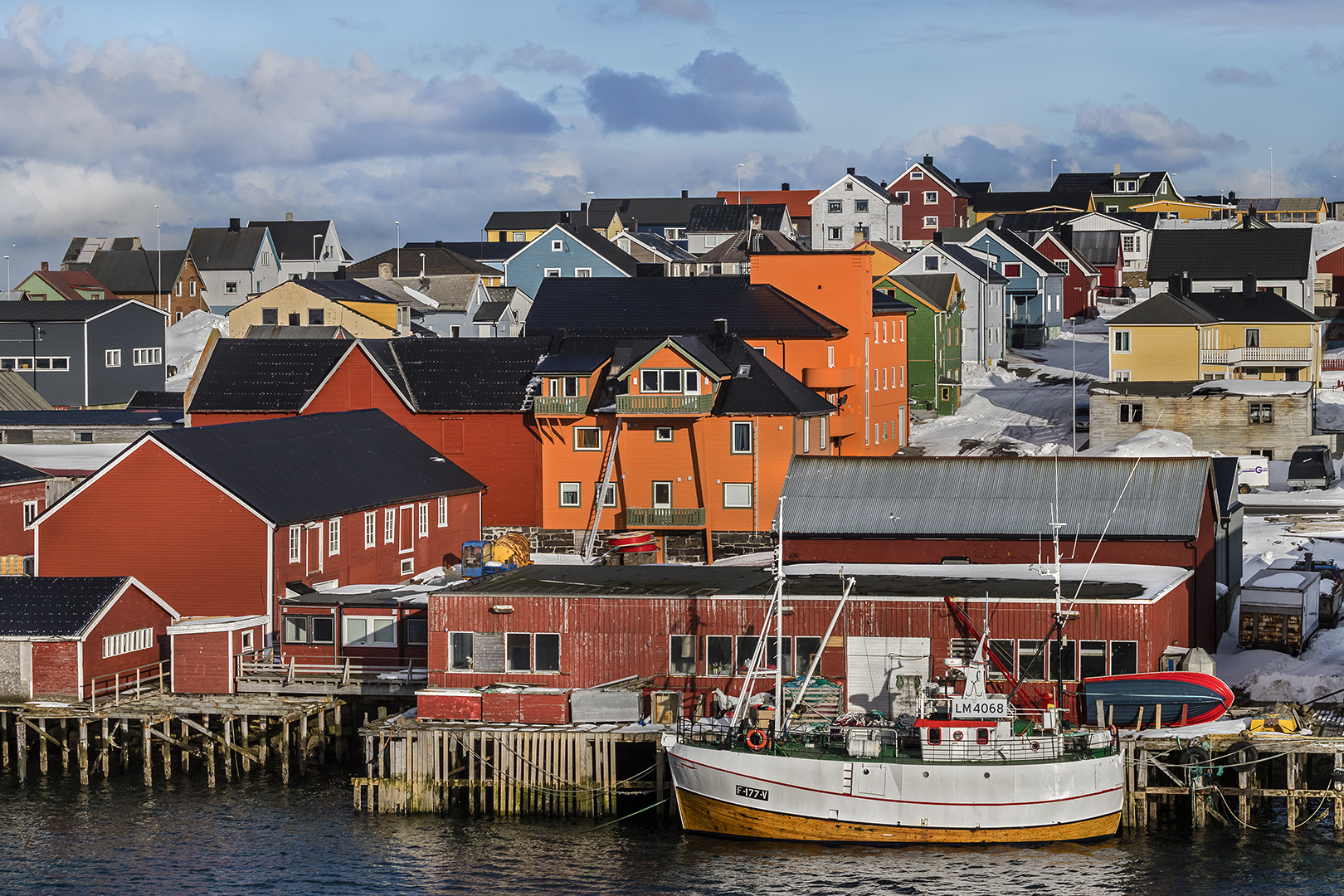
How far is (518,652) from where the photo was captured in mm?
44188

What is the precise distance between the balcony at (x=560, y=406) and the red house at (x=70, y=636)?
21.8 meters

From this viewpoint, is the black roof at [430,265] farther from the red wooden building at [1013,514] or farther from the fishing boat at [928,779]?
the fishing boat at [928,779]

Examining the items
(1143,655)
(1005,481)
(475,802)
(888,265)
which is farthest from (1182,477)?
(888,265)

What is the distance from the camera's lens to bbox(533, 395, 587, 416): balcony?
68.4 m

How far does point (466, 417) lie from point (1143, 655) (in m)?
35.5

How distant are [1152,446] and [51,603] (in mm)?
48081

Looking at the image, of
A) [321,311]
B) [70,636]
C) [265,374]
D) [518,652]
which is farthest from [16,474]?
[321,311]

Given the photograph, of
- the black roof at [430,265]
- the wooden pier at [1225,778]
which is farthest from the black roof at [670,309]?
the black roof at [430,265]

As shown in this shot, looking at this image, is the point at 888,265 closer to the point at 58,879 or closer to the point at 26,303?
the point at 26,303

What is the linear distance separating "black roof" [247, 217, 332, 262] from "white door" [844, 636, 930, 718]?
122034mm

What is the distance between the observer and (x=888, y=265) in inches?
4259

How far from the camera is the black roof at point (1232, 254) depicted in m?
105

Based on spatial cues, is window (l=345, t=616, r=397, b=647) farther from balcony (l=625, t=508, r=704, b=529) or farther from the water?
balcony (l=625, t=508, r=704, b=529)

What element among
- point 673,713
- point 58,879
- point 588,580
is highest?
point 588,580
